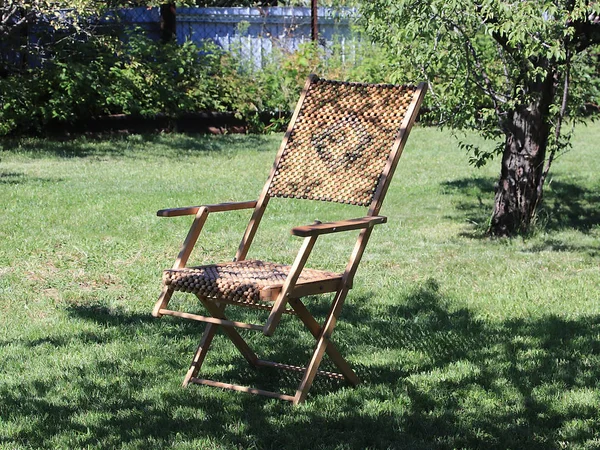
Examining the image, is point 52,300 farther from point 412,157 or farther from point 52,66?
point 52,66

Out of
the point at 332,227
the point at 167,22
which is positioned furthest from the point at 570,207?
the point at 167,22

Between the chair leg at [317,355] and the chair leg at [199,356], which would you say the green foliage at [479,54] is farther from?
the chair leg at [199,356]

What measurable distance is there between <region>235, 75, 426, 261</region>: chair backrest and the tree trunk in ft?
9.67

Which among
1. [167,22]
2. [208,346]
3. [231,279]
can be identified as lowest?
[208,346]

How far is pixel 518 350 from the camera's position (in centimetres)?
473

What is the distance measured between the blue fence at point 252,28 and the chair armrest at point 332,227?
35.4 feet

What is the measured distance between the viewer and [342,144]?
4613mm

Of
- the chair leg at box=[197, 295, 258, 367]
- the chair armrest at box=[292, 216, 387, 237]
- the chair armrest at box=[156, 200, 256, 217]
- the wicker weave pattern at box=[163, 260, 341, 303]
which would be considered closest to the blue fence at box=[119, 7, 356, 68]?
the chair armrest at box=[156, 200, 256, 217]

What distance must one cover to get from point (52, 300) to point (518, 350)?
8.92 ft

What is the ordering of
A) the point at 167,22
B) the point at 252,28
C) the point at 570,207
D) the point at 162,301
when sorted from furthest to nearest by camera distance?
the point at 252,28
the point at 167,22
the point at 570,207
the point at 162,301

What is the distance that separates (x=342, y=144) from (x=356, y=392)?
121 cm

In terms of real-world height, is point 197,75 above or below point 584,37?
below

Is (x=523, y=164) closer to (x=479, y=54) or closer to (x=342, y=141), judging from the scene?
(x=479, y=54)

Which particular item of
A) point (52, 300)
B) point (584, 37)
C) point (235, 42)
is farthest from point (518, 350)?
point (235, 42)
